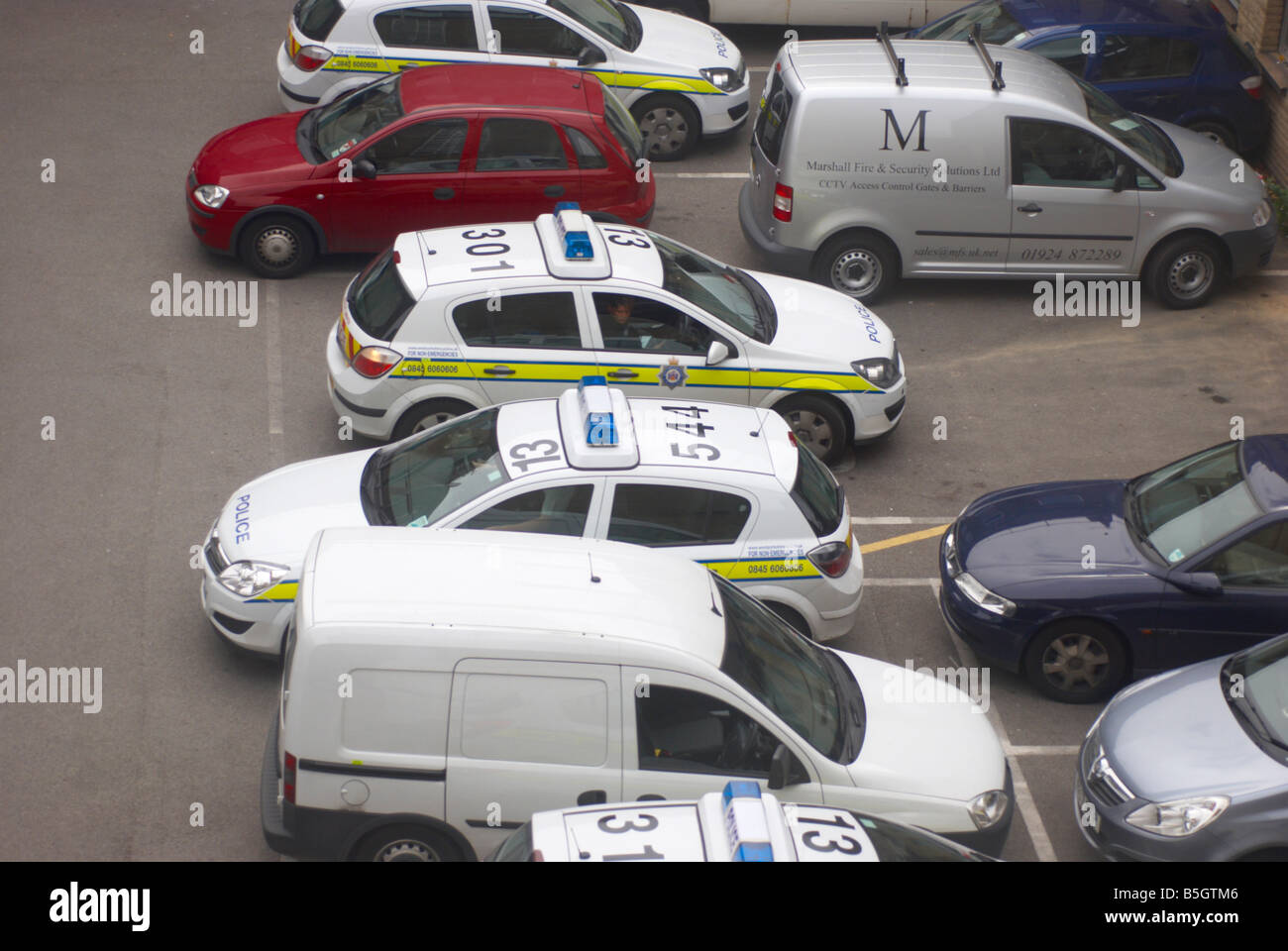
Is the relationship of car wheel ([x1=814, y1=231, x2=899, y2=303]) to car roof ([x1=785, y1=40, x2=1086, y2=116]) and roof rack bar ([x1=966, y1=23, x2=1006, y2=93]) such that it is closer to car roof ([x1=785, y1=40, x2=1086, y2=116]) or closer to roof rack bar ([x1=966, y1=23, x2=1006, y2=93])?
car roof ([x1=785, y1=40, x2=1086, y2=116])

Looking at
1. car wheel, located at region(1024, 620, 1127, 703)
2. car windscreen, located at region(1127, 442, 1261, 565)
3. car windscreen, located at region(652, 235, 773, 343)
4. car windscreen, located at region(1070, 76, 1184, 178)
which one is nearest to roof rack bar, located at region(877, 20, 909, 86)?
car windscreen, located at region(1070, 76, 1184, 178)

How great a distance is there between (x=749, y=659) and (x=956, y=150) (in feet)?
23.8

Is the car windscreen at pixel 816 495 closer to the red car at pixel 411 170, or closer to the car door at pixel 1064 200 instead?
the red car at pixel 411 170

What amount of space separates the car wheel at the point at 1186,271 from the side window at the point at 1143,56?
2823 millimetres

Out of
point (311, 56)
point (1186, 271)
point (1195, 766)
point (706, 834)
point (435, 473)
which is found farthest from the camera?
point (311, 56)

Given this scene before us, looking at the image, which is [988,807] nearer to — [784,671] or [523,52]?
[784,671]

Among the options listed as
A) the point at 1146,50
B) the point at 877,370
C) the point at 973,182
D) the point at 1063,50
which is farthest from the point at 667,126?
the point at 877,370

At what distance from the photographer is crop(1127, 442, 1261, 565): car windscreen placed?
901cm

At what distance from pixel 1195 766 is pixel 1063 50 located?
9952 mm

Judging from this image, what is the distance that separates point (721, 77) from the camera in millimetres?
15797

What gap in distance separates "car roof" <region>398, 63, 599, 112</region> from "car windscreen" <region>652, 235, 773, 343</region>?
2.41 metres

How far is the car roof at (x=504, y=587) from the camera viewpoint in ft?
21.7

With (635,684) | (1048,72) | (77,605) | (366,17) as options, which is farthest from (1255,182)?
(77,605)

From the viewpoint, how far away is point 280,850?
6949mm
